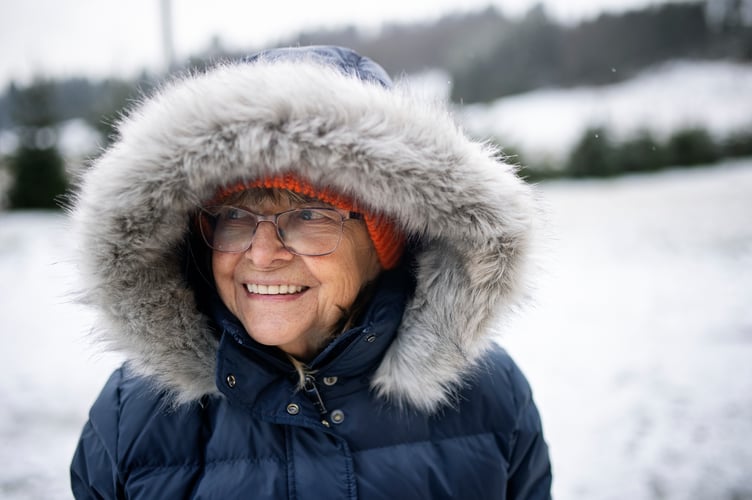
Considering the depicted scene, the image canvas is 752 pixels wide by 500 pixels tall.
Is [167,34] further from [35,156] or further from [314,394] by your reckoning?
[314,394]

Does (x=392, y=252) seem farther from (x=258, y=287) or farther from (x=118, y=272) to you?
(x=118, y=272)

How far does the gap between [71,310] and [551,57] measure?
32.5 m

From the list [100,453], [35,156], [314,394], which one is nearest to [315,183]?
[314,394]

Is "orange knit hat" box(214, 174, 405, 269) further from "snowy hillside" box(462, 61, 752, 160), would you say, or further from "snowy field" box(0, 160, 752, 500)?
"snowy hillside" box(462, 61, 752, 160)

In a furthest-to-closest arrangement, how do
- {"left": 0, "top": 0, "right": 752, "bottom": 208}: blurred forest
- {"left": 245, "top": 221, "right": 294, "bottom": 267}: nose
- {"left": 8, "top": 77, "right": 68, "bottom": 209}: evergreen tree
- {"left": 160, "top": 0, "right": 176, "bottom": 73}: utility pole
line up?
1. {"left": 0, "top": 0, "right": 752, "bottom": 208}: blurred forest
2. {"left": 8, "top": 77, "right": 68, "bottom": 209}: evergreen tree
3. {"left": 160, "top": 0, "right": 176, "bottom": 73}: utility pole
4. {"left": 245, "top": 221, "right": 294, "bottom": 267}: nose

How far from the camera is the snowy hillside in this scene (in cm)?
1734

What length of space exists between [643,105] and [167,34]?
2205 centimetres

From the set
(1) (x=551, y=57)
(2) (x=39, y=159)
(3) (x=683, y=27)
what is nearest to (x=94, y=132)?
(2) (x=39, y=159)

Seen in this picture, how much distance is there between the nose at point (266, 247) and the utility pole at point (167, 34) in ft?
24.2

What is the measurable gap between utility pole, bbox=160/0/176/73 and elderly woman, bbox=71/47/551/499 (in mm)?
7224

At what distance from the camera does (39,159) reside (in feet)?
37.0

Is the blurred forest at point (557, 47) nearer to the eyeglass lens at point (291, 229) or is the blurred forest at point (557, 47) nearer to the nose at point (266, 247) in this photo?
the eyeglass lens at point (291, 229)

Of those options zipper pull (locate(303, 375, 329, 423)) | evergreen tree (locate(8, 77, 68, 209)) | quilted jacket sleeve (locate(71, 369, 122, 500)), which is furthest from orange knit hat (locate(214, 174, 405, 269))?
evergreen tree (locate(8, 77, 68, 209))

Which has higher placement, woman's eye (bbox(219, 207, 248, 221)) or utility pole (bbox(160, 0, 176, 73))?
utility pole (bbox(160, 0, 176, 73))
